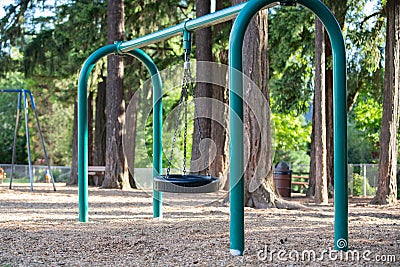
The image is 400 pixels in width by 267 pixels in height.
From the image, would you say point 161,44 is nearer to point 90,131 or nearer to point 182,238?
point 90,131

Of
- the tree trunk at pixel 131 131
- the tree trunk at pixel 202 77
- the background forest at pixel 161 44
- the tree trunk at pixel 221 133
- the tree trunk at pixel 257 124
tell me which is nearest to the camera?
the tree trunk at pixel 257 124

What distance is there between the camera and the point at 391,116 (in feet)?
41.2

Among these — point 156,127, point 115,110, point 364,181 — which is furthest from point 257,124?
point 364,181

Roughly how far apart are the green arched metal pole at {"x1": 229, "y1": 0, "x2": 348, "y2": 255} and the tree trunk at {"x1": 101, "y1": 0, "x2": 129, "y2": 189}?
413 inches

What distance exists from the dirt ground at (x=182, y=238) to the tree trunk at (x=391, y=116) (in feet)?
7.71

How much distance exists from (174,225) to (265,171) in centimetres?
283

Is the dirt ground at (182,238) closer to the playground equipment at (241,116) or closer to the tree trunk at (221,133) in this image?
the playground equipment at (241,116)

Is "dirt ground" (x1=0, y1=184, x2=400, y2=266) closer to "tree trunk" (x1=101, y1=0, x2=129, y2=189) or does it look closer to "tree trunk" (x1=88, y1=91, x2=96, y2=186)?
"tree trunk" (x1=101, y1=0, x2=129, y2=189)

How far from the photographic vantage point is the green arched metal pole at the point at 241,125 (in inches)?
223

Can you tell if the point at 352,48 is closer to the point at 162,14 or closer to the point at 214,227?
the point at 162,14

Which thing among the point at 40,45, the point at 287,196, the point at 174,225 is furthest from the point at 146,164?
the point at 174,225

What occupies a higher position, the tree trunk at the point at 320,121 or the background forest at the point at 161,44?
the background forest at the point at 161,44

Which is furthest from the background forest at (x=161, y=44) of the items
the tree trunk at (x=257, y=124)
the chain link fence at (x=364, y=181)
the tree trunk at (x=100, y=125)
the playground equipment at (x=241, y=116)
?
the playground equipment at (x=241, y=116)

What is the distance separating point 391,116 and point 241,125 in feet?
25.6
